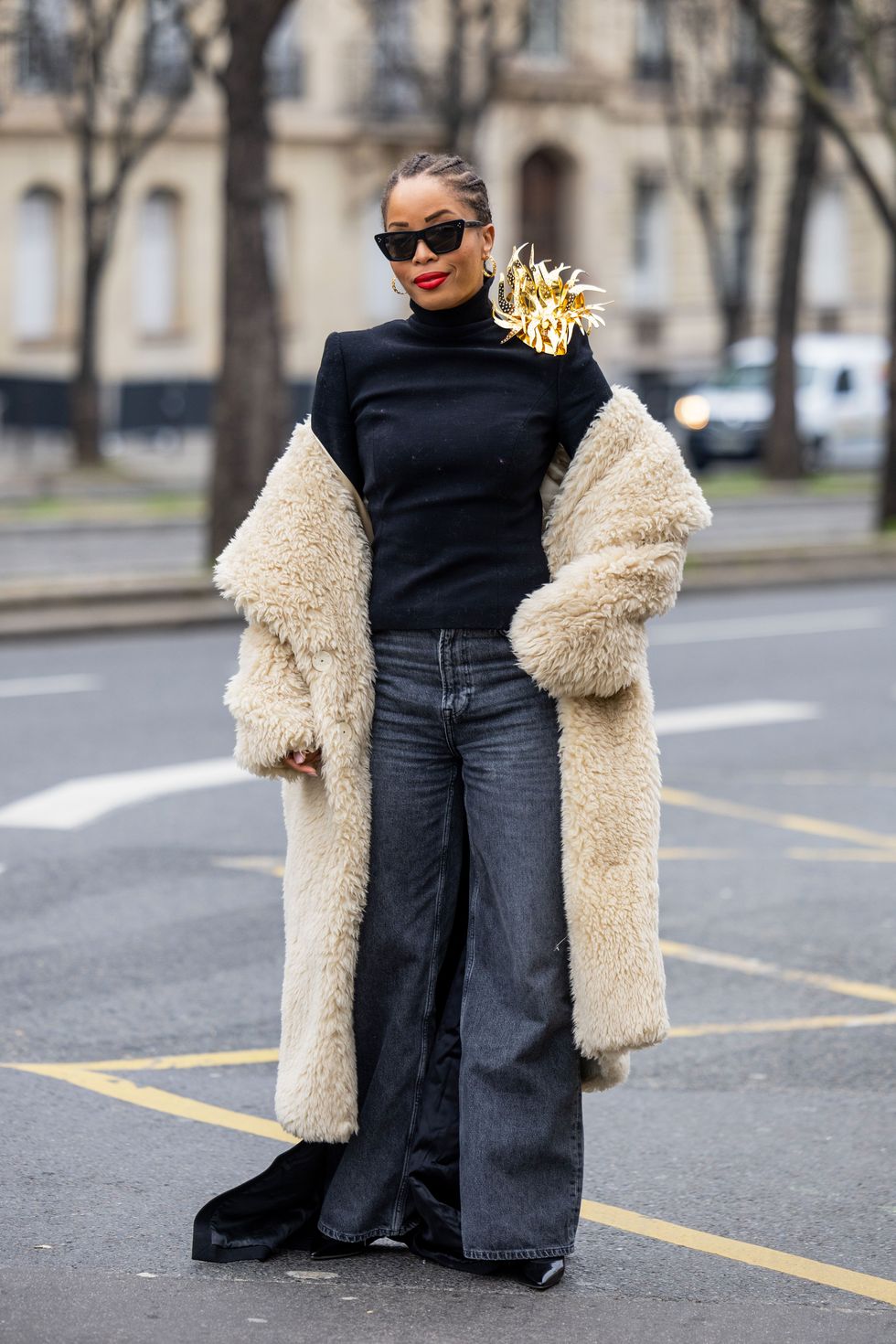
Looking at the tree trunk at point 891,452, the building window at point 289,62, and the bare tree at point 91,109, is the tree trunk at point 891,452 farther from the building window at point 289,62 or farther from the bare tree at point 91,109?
the building window at point 289,62

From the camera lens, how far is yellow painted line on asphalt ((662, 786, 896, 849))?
28.6 feet

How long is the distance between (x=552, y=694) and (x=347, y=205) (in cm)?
4035

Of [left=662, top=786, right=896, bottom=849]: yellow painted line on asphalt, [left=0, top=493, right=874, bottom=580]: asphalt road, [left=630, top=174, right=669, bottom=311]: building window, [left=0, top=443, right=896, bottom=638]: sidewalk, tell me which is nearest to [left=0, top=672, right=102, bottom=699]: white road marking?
[left=0, top=443, right=896, bottom=638]: sidewalk

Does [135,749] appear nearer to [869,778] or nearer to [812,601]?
[869,778]

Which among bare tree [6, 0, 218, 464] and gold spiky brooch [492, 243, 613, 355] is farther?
bare tree [6, 0, 218, 464]

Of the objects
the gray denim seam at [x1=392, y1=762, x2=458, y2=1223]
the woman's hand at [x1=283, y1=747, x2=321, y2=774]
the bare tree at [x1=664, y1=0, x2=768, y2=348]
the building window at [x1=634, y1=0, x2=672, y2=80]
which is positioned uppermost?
the building window at [x1=634, y1=0, x2=672, y2=80]

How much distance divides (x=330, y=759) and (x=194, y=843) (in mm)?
4341

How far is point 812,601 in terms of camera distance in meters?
18.1

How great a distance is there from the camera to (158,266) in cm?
4191

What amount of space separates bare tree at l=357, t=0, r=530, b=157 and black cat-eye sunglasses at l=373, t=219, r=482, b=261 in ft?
81.9

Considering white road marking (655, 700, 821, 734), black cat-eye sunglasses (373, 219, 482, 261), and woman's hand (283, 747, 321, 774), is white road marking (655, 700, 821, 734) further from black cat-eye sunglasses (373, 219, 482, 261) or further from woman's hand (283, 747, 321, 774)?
black cat-eye sunglasses (373, 219, 482, 261)

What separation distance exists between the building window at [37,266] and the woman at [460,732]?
121 feet

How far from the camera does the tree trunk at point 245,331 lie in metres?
17.0

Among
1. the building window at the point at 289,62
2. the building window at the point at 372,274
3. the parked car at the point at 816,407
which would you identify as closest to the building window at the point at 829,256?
the building window at the point at 372,274
